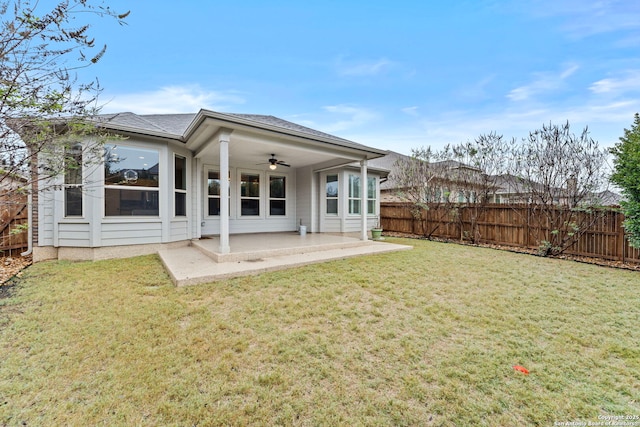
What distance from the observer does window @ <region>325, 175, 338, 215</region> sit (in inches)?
404

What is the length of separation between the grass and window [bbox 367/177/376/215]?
257 inches

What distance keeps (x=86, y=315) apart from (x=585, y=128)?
11.4m

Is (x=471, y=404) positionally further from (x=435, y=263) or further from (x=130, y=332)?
(x=435, y=263)

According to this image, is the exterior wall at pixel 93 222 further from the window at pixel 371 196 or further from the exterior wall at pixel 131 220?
the window at pixel 371 196

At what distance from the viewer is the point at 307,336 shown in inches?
112

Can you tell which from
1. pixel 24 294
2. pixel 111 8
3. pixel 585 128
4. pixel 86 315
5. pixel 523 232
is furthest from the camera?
pixel 523 232

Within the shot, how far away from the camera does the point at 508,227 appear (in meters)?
8.79

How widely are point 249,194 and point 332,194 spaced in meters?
3.19

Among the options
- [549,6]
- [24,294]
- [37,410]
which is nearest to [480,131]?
[549,6]

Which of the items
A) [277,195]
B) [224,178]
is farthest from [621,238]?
[277,195]

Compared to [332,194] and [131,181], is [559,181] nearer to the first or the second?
[332,194]

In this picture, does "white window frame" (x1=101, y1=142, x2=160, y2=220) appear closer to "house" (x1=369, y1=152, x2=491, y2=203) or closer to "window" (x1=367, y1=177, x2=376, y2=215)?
"house" (x1=369, y1=152, x2=491, y2=203)

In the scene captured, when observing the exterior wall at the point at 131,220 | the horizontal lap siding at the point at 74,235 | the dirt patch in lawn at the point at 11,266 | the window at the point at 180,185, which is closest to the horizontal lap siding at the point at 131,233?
the exterior wall at the point at 131,220

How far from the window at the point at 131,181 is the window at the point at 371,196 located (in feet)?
25.1
